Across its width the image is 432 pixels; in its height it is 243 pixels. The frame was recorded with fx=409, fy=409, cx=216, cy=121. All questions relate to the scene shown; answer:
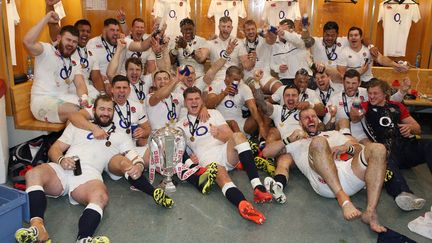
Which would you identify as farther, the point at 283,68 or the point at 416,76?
the point at 416,76

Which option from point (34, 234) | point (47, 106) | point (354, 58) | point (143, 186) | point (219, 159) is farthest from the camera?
point (354, 58)

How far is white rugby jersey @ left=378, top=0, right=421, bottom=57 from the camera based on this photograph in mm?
6371

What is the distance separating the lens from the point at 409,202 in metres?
2.99

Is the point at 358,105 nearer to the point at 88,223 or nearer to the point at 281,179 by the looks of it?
the point at 281,179

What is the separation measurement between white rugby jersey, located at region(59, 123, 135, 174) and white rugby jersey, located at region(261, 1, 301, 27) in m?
4.10

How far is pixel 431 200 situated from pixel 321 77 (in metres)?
1.69

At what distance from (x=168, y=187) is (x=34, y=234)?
1163 millimetres

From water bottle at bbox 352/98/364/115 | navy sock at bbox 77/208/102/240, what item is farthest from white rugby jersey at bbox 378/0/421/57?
navy sock at bbox 77/208/102/240

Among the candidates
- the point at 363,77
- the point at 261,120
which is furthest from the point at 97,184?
the point at 363,77

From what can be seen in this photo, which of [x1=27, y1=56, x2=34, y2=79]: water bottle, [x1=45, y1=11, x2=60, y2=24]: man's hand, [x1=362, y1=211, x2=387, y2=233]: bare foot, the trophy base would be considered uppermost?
[x1=45, y1=11, x2=60, y2=24]: man's hand

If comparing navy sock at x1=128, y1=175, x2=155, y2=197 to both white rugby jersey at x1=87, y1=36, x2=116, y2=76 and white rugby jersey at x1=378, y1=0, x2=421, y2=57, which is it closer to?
white rugby jersey at x1=87, y1=36, x2=116, y2=76

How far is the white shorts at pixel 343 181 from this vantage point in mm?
2908

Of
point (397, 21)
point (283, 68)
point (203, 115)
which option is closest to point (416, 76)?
point (397, 21)

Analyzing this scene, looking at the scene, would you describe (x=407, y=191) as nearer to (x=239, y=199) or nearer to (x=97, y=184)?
(x=239, y=199)
